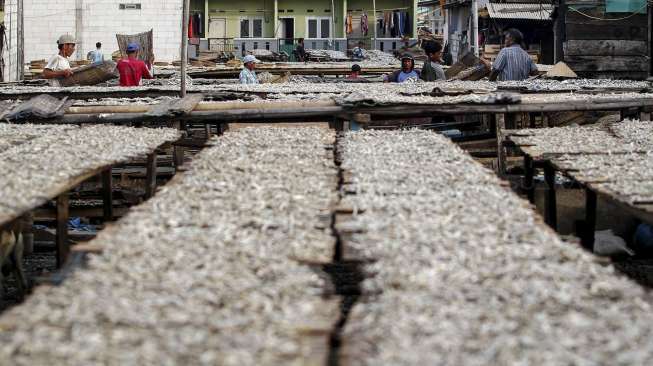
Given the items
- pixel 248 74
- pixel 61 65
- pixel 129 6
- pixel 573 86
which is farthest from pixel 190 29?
pixel 573 86

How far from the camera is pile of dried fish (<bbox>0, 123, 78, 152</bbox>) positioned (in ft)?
29.5

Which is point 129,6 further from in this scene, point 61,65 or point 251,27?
point 61,65

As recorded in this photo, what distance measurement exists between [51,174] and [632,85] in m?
9.58

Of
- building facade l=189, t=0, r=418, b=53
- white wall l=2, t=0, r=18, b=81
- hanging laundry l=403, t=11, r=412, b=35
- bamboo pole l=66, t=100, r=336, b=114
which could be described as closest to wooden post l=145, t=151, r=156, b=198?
bamboo pole l=66, t=100, r=336, b=114

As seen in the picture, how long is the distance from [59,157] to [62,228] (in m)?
0.76

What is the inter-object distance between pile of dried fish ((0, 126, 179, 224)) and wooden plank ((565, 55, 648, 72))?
1083cm

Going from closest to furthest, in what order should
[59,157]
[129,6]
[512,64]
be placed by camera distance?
[59,157]
[512,64]
[129,6]

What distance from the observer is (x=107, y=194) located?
988 cm

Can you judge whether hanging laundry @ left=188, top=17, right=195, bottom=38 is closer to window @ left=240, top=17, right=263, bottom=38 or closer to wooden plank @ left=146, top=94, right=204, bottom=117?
window @ left=240, top=17, right=263, bottom=38

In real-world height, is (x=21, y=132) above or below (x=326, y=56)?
below

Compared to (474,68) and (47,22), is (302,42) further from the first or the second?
(474,68)

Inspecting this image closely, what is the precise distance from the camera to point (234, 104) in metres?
11.5

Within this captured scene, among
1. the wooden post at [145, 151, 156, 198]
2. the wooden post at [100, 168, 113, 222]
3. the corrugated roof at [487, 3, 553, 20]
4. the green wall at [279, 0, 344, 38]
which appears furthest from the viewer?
the green wall at [279, 0, 344, 38]

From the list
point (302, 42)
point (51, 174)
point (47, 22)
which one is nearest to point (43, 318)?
point (51, 174)
